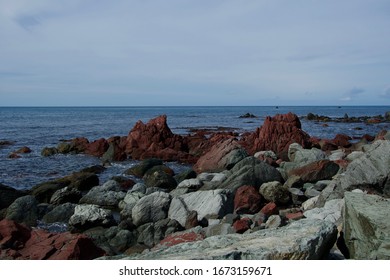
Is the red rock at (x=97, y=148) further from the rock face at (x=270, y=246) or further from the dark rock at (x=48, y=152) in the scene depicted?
the rock face at (x=270, y=246)

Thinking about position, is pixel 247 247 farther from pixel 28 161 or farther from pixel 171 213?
pixel 28 161

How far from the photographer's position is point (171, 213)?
12.3 metres

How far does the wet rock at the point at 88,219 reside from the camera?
12.0m

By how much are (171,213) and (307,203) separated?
4.67m

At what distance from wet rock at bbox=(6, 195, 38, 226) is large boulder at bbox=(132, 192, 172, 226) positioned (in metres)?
3.59

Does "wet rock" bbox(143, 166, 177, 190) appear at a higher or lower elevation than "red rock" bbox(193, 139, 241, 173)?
lower

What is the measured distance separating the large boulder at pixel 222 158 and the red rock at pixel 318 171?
481cm

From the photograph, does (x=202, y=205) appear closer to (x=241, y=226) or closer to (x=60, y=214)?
(x=241, y=226)

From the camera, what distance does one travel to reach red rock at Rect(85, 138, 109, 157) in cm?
2980

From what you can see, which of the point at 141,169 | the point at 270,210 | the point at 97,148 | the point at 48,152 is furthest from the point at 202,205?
the point at 48,152

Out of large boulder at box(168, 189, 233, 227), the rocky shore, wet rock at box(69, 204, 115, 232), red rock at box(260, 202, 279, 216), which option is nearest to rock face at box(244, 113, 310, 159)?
the rocky shore

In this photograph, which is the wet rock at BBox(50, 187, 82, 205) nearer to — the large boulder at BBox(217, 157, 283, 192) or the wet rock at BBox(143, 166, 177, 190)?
the wet rock at BBox(143, 166, 177, 190)

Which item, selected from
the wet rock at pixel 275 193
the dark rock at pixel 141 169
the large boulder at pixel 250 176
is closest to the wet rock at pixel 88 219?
the large boulder at pixel 250 176
